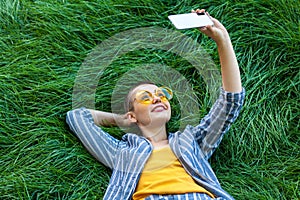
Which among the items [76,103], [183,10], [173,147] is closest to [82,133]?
[76,103]

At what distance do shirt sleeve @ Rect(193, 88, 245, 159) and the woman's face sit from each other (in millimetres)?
167

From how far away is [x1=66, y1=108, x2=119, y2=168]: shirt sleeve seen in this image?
2826 mm

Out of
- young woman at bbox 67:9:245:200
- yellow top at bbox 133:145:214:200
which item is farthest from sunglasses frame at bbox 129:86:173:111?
yellow top at bbox 133:145:214:200

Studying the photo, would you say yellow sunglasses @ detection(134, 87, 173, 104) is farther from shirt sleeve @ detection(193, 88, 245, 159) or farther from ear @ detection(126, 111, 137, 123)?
shirt sleeve @ detection(193, 88, 245, 159)

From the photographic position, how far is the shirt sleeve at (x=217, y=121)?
8.95ft

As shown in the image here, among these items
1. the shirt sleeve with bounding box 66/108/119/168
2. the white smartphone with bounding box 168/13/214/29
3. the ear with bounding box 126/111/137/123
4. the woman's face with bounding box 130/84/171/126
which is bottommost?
the shirt sleeve with bounding box 66/108/119/168

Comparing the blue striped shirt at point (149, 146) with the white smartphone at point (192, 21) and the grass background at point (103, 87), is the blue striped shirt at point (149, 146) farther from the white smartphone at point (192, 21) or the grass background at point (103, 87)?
the white smartphone at point (192, 21)

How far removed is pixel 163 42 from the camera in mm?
3229

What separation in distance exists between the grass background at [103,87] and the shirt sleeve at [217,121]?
0.18 meters

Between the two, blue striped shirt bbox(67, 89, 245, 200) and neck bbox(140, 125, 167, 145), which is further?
neck bbox(140, 125, 167, 145)

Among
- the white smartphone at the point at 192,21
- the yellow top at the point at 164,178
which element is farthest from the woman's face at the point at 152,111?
the white smartphone at the point at 192,21

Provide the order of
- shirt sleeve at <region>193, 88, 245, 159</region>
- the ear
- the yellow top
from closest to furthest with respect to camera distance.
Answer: the yellow top → shirt sleeve at <region>193, 88, 245, 159</region> → the ear

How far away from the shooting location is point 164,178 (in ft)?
8.65

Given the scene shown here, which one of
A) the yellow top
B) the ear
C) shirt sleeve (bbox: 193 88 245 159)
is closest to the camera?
the yellow top
